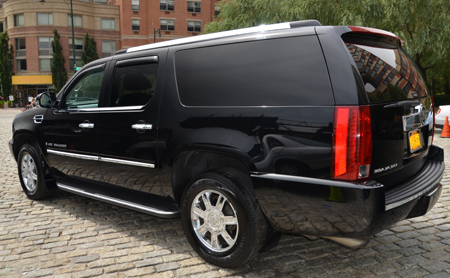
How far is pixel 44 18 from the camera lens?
51.1 metres

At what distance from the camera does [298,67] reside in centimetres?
→ 278

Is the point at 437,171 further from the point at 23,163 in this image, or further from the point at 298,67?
the point at 23,163

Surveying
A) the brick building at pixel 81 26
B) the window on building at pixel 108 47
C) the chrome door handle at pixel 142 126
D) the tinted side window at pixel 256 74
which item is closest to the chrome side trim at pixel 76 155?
the chrome door handle at pixel 142 126

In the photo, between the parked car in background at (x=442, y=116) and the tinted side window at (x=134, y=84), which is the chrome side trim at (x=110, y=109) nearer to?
the tinted side window at (x=134, y=84)

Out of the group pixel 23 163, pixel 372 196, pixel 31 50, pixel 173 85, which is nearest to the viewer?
pixel 372 196

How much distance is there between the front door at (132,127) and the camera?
3.67 metres

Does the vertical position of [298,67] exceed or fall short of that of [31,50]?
it falls short

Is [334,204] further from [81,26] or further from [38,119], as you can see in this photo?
[81,26]

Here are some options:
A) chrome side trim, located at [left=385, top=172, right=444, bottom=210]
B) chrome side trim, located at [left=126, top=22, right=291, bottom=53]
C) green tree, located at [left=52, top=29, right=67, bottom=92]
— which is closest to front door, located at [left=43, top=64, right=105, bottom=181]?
chrome side trim, located at [left=126, top=22, right=291, bottom=53]

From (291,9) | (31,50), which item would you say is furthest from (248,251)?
(31,50)

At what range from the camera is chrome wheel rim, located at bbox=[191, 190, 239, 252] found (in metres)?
3.17

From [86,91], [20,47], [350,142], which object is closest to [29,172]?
[86,91]

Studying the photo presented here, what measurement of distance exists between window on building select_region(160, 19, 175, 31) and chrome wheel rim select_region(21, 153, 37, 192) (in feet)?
167

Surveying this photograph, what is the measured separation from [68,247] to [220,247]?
1574 millimetres
